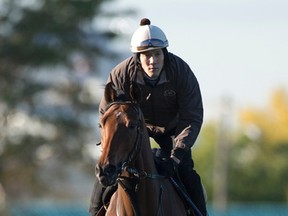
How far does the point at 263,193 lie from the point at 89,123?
38.4 ft

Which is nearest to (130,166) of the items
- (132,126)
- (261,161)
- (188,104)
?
(132,126)

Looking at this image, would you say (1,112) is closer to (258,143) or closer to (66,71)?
(66,71)

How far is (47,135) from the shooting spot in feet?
160

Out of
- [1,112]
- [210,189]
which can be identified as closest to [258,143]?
[210,189]

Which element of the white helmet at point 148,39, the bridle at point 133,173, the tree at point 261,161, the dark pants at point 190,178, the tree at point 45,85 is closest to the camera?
the bridle at point 133,173

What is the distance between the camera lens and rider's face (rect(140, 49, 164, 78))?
1144 centimetres

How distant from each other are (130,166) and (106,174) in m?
0.75

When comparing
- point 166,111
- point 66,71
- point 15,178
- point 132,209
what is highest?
point 66,71

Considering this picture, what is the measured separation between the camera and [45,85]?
49.4 m

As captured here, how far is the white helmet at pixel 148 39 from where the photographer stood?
11406 mm

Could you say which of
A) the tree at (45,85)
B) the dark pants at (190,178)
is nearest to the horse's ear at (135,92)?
the dark pants at (190,178)

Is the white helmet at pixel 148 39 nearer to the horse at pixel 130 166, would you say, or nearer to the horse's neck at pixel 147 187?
the horse at pixel 130 166

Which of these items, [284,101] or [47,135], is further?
[284,101]

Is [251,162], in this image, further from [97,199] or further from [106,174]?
[106,174]
